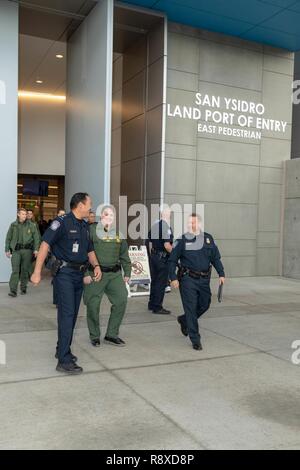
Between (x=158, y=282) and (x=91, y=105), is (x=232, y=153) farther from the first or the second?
(x=158, y=282)

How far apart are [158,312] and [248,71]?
7.77 m

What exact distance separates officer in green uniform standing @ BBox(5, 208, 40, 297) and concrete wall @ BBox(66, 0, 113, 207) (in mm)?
1780

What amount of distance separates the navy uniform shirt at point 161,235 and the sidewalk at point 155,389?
Answer: 1.25m

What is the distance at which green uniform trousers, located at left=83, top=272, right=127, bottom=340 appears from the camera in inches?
217

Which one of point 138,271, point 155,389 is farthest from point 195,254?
A: point 138,271

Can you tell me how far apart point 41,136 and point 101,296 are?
14.0 m

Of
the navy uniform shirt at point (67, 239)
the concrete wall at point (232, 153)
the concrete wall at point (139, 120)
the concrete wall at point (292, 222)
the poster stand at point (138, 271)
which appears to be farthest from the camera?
the concrete wall at point (292, 222)

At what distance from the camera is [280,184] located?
42.5 feet

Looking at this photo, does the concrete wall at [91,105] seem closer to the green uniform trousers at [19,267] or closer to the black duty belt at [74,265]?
the green uniform trousers at [19,267]

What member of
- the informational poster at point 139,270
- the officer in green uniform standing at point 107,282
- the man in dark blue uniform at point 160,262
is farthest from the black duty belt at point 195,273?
the informational poster at point 139,270

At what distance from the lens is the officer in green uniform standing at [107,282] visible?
550cm

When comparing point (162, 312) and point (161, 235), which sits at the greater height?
point (161, 235)

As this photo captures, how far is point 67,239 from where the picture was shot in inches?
185

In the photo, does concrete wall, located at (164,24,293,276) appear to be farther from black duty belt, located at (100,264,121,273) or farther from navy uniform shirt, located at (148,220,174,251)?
black duty belt, located at (100,264,121,273)
